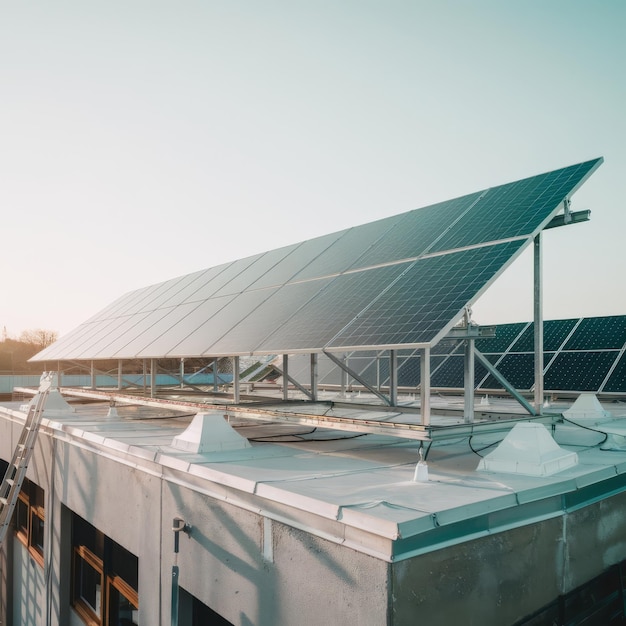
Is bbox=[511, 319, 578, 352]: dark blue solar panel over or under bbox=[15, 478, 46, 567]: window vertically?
over

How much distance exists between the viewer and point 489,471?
21.1ft

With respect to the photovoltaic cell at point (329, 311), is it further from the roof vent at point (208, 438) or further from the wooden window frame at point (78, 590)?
the wooden window frame at point (78, 590)

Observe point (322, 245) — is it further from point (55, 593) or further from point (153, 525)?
point (55, 593)

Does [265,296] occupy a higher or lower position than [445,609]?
higher

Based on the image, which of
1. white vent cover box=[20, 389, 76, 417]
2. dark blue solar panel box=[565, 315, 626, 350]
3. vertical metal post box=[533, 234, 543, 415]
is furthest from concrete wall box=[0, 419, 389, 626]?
dark blue solar panel box=[565, 315, 626, 350]

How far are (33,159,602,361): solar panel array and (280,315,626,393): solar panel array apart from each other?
3711mm

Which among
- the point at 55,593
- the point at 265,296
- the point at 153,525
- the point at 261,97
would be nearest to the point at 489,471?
the point at 153,525

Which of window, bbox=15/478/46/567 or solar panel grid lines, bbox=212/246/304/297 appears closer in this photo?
window, bbox=15/478/46/567

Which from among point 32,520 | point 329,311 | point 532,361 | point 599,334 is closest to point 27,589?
point 32,520

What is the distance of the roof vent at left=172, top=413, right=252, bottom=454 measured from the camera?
25.2ft

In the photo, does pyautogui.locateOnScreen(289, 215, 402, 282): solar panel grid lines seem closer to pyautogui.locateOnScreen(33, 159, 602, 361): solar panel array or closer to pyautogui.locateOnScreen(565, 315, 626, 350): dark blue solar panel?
pyautogui.locateOnScreen(33, 159, 602, 361): solar panel array

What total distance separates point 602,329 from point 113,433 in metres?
15.8

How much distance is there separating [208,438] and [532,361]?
12.6 meters

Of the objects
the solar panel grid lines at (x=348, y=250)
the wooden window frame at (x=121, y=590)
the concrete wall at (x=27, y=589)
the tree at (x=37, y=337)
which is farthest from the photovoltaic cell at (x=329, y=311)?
the tree at (x=37, y=337)
